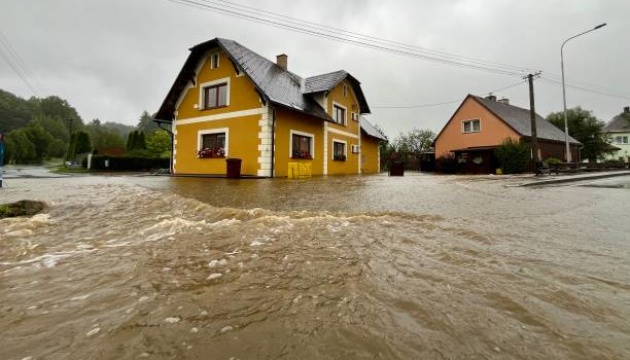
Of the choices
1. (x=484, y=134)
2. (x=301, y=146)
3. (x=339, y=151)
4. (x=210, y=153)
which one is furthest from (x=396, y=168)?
(x=484, y=134)

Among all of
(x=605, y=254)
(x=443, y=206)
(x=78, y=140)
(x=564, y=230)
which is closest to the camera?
(x=605, y=254)

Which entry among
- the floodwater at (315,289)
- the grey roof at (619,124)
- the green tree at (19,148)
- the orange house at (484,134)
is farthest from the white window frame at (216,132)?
the grey roof at (619,124)

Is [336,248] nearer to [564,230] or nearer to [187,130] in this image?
[564,230]

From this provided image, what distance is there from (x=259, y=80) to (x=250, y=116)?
61.7 inches

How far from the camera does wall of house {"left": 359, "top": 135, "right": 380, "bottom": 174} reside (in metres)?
21.1

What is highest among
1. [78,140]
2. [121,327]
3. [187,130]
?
[78,140]

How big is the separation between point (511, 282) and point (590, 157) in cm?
4688

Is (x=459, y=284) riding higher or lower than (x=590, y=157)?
lower

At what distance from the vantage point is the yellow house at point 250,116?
1280 centimetres

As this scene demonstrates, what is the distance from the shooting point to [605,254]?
2.42m

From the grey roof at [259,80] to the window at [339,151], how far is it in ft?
7.28

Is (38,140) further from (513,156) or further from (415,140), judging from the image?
(513,156)

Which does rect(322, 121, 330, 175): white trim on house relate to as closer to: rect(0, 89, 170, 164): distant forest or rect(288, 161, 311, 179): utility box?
rect(288, 161, 311, 179): utility box

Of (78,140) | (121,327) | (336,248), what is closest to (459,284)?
(336,248)
